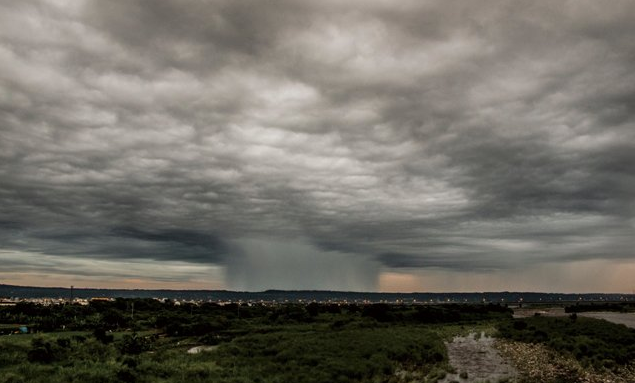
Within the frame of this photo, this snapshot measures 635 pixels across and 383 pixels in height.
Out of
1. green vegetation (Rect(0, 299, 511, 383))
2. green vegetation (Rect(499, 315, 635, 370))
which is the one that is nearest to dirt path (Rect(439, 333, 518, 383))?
green vegetation (Rect(0, 299, 511, 383))

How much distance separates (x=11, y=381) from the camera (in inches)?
1353

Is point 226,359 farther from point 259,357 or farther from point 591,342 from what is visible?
point 591,342

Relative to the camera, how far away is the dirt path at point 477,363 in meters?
40.9

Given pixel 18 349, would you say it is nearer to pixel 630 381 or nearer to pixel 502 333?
pixel 630 381

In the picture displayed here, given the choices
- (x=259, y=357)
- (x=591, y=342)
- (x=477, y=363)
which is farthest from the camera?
(x=591, y=342)

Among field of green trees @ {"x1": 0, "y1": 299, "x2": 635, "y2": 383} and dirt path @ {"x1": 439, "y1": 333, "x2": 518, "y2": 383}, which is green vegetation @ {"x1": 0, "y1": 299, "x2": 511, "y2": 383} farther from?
dirt path @ {"x1": 439, "y1": 333, "x2": 518, "y2": 383}

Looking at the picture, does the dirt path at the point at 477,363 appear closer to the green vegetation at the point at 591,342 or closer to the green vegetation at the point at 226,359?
the green vegetation at the point at 226,359

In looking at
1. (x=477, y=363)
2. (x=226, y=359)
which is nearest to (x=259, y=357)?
(x=226, y=359)

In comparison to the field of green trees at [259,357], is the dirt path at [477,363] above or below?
below

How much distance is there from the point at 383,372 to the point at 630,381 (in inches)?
769

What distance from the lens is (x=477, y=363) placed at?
49.6 meters

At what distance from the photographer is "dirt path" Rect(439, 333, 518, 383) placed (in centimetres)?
4094

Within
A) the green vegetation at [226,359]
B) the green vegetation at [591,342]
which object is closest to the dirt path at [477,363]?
the green vegetation at [226,359]

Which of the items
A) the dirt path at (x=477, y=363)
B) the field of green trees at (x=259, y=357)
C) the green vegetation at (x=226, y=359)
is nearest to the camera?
the green vegetation at (x=226, y=359)
